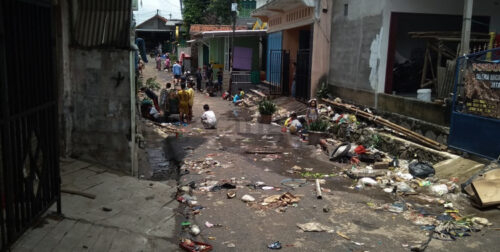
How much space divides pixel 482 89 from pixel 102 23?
6731mm

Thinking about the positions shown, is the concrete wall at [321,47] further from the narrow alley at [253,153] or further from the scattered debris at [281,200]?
A: the scattered debris at [281,200]

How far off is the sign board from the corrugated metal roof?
20.2ft

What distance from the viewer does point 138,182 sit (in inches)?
279

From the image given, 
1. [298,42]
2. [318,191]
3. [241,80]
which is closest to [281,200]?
[318,191]

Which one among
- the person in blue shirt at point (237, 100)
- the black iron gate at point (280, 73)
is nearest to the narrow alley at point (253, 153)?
the black iron gate at point (280, 73)

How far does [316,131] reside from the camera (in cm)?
1105

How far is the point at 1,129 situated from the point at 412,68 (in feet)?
38.8

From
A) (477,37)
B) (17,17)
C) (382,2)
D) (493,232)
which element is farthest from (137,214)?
(477,37)

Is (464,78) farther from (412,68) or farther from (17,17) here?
(17,17)

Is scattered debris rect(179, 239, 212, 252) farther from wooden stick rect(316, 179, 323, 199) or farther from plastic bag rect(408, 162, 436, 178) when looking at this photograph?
plastic bag rect(408, 162, 436, 178)

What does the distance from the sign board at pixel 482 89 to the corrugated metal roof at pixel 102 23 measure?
20.2 feet

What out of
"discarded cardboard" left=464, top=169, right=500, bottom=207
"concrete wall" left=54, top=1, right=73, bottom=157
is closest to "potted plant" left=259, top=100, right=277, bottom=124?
"concrete wall" left=54, top=1, right=73, bottom=157

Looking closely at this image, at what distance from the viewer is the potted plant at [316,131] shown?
429 inches

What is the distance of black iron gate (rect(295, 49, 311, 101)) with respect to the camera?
50.6 ft
